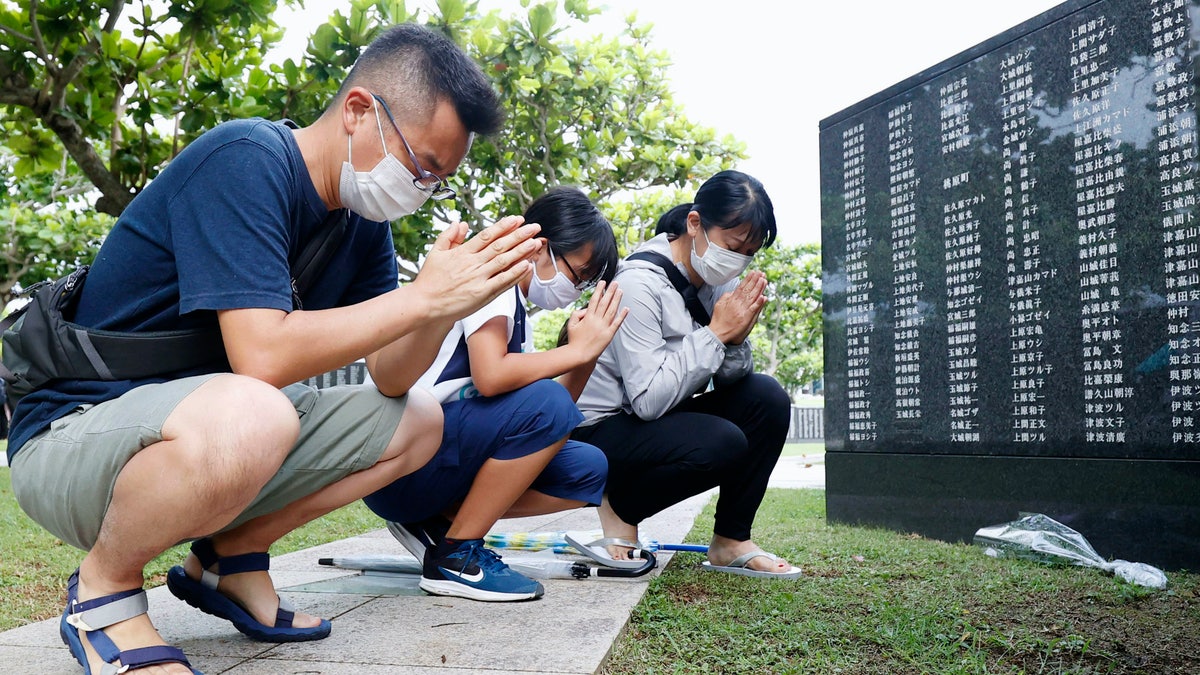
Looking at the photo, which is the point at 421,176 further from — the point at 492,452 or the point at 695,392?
the point at 695,392

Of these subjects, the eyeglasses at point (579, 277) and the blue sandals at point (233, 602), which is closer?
the blue sandals at point (233, 602)

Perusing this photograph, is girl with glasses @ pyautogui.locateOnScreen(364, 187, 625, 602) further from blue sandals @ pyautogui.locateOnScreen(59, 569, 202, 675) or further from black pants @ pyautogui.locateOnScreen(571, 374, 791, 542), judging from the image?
blue sandals @ pyautogui.locateOnScreen(59, 569, 202, 675)

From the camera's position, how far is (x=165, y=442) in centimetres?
139

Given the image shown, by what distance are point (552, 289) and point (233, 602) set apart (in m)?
1.29

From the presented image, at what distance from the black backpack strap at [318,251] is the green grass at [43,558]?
1167 mm

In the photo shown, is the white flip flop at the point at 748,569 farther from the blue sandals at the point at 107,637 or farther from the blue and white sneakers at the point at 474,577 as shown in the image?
the blue sandals at the point at 107,637

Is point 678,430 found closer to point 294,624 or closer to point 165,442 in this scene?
point 294,624

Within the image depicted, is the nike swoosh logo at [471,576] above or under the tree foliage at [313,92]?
under

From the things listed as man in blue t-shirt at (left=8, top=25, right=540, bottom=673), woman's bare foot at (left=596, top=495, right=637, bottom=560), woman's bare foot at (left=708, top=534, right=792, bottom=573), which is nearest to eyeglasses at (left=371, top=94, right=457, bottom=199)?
man in blue t-shirt at (left=8, top=25, right=540, bottom=673)

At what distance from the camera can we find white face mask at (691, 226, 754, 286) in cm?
296

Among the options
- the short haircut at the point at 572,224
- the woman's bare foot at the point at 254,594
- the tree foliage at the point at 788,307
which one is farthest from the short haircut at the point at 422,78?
the tree foliage at the point at 788,307

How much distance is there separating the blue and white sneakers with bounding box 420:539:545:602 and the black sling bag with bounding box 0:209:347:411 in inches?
35.1

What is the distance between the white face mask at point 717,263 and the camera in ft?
9.71

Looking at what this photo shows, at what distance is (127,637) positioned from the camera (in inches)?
54.8
